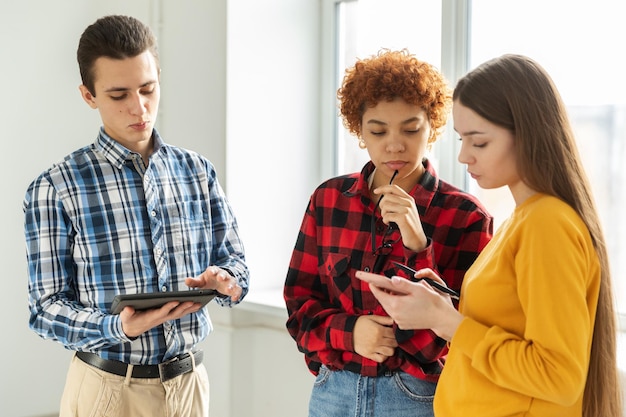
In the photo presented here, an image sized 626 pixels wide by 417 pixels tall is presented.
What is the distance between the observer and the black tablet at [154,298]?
1.70m

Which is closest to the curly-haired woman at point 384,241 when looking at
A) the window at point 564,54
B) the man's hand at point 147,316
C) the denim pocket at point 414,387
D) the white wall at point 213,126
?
the denim pocket at point 414,387

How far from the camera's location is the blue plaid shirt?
1.84 metres

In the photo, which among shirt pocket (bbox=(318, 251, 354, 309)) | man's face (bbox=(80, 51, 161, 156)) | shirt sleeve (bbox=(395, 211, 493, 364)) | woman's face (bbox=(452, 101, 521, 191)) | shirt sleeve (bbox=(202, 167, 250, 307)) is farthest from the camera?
shirt sleeve (bbox=(202, 167, 250, 307))

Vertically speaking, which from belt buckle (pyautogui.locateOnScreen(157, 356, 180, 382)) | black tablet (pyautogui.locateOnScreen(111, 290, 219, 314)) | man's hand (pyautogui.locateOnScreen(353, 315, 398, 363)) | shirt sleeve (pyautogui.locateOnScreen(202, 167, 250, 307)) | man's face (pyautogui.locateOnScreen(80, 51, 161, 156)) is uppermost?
man's face (pyautogui.locateOnScreen(80, 51, 161, 156))

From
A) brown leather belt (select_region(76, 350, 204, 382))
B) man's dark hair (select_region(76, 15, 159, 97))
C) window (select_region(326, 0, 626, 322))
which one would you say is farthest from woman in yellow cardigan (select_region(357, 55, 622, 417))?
man's dark hair (select_region(76, 15, 159, 97))

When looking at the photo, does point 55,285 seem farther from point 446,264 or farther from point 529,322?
point 529,322

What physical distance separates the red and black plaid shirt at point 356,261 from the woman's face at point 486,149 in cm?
26

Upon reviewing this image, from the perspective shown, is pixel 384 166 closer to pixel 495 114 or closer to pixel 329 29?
pixel 495 114

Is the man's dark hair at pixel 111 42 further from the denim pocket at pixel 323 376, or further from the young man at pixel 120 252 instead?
the denim pocket at pixel 323 376

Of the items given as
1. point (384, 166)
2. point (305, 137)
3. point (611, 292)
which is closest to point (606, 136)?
point (384, 166)

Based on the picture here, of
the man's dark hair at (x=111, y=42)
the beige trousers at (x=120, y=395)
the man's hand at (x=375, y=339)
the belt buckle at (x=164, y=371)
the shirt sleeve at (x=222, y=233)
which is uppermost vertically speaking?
the man's dark hair at (x=111, y=42)

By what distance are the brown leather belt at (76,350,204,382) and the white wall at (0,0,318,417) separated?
41.6 inches

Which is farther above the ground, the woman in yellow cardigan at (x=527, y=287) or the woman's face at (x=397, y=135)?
the woman's face at (x=397, y=135)

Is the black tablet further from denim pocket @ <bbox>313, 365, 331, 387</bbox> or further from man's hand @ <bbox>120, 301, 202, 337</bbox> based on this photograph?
denim pocket @ <bbox>313, 365, 331, 387</bbox>
